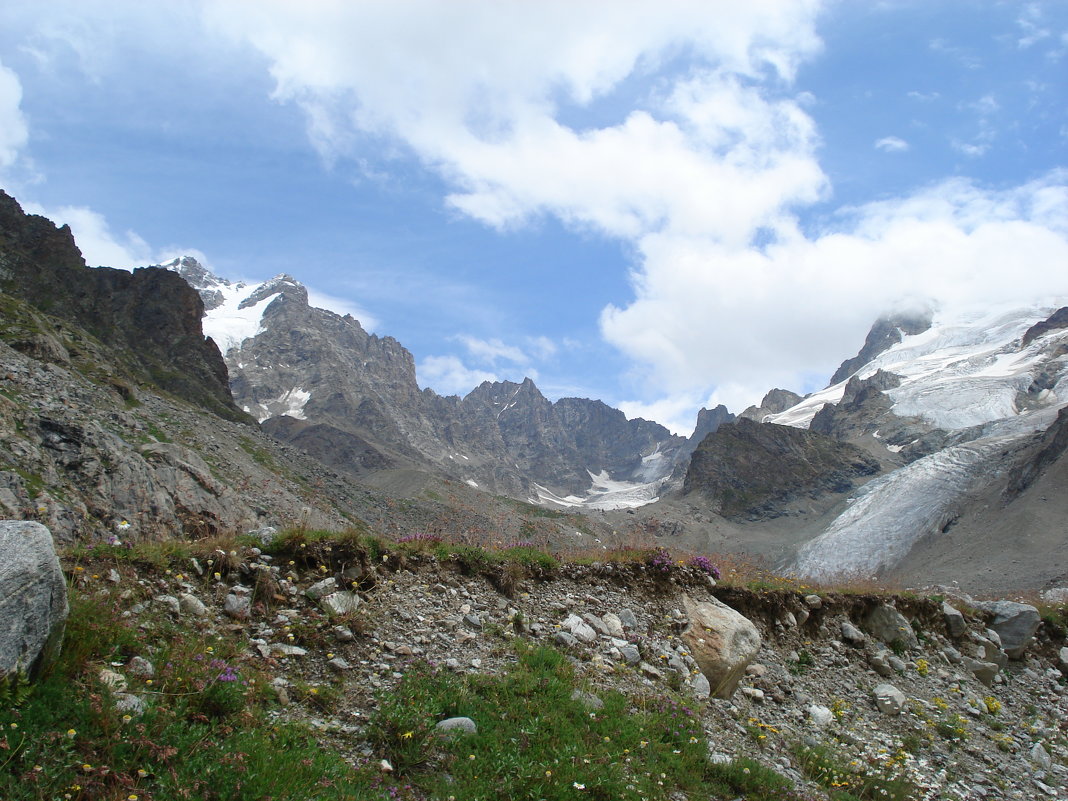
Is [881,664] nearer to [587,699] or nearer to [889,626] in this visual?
[889,626]

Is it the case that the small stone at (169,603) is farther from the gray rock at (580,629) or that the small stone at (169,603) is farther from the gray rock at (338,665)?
the gray rock at (580,629)

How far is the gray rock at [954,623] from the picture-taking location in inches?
639

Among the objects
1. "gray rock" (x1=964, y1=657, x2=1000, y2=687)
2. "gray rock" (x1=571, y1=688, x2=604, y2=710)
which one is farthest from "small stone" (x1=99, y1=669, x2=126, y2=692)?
"gray rock" (x1=964, y1=657, x2=1000, y2=687)

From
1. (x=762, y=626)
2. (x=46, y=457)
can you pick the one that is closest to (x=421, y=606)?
(x=762, y=626)

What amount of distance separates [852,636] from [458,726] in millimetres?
10965

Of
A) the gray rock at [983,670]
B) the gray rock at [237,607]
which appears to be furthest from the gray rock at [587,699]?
the gray rock at [983,670]

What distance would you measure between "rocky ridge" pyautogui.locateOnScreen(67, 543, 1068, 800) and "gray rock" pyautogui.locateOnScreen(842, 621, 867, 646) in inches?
1.1

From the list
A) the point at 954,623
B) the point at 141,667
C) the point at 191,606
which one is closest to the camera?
the point at 141,667

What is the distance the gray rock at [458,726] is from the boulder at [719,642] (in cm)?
487

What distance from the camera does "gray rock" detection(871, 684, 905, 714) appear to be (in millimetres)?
11789

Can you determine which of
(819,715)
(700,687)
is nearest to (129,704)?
(700,687)

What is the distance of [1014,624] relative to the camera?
56.0 ft

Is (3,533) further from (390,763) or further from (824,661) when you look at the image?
(824,661)

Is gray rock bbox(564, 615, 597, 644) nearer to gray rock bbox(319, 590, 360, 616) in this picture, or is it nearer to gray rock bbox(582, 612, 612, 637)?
gray rock bbox(582, 612, 612, 637)
